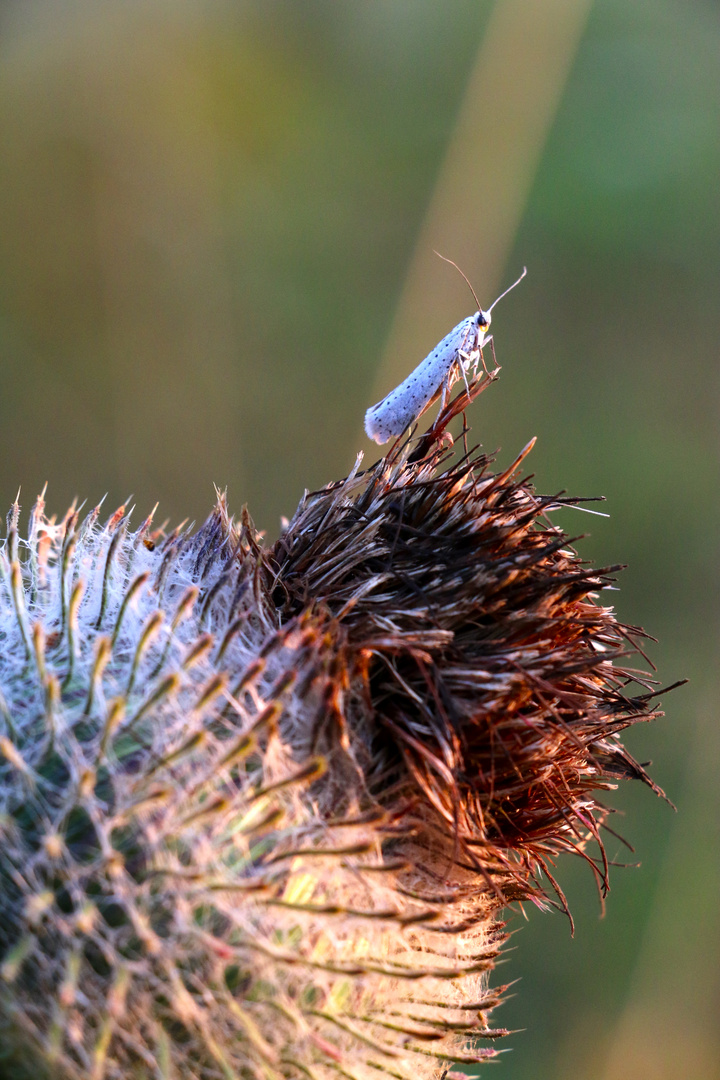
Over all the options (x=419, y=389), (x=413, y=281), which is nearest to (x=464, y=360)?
(x=419, y=389)

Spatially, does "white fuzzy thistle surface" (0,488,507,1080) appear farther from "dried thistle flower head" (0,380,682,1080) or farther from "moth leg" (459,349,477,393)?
"moth leg" (459,349,477,393)

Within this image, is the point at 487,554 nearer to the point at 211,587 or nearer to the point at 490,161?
the point at 211,587

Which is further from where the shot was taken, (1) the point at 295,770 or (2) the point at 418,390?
(2) the point at 418,390

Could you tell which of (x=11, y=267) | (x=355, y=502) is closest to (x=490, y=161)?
(x=11, y=267)

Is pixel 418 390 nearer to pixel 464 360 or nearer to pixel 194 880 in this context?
pixel 464 360

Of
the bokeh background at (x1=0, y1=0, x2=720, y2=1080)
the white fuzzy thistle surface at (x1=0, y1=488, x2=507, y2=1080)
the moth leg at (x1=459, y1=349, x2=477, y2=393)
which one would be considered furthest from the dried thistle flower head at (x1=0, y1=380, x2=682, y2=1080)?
the bokeh background at (x1=0, y1=0, x2=720, y2=1080)
